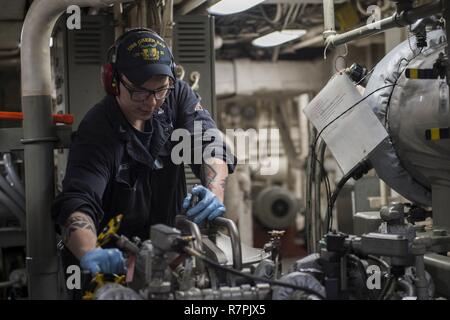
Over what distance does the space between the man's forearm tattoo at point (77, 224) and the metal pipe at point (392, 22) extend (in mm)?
1253

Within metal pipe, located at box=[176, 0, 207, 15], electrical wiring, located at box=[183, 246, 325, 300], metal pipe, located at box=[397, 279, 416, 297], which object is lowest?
metal pipe, located at box=[397, 279, 416, 297]

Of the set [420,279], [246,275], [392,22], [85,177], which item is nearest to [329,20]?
[392,22]

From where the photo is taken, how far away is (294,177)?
32.3ft

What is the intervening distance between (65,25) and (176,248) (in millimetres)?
2110

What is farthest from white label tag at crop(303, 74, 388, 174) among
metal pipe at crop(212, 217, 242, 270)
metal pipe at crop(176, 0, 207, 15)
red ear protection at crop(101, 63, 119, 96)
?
metal pipe at crop(176, 0, 207, 15)

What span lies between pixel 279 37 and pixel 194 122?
3.64 m

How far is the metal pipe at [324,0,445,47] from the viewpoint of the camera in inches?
88.0

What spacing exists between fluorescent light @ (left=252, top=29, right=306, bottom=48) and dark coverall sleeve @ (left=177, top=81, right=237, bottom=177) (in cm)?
336

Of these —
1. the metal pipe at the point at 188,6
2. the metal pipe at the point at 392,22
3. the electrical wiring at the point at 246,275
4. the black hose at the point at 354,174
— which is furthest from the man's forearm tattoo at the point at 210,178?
the metal pipe at the point at 188,6

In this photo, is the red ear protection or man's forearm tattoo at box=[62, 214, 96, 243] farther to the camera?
the red ear protection

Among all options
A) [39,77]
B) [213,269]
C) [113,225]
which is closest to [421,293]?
[213,269]

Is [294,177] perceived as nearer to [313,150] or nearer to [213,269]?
[313,150]

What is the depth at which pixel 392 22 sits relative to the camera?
2.54m

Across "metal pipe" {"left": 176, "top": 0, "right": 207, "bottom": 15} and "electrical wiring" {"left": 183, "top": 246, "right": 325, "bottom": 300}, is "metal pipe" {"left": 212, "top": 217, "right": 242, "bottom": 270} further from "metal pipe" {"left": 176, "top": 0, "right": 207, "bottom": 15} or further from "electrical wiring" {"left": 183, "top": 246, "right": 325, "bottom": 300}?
"metal pipe" {"left": 176, "top": 0, "right": 207, "bottom": 15}
